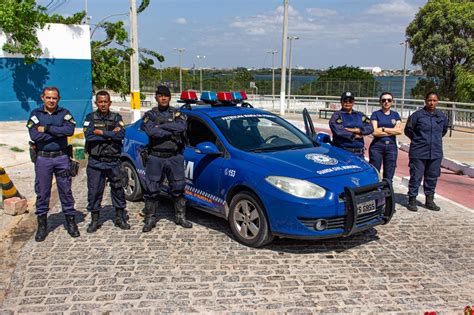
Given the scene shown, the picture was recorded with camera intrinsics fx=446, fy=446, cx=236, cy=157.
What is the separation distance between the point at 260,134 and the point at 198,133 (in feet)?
2.67

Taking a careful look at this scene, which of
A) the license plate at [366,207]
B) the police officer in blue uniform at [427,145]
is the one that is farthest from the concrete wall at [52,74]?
the license plate at [366,207]

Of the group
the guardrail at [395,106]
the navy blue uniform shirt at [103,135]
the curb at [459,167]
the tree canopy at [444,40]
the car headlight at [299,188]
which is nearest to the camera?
the car headlight at [299,188]

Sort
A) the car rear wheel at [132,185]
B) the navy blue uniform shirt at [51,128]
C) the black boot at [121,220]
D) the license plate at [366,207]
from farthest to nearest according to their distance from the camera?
the car rear wheel at [132,185], the black boot at [121,220], the navy blue uniform shirt at [51,128], the license plate at [366,207]

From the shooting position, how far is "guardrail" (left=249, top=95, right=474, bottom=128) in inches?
664

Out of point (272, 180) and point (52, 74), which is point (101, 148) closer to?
point (272, 180)

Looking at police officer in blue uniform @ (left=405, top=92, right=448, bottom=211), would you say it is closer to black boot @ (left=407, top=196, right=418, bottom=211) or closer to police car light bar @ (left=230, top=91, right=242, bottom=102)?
black boot @ (left=407, top=196, right=418, bottom=211)

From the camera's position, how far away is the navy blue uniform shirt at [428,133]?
21.4 ft

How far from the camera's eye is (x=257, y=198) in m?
4.80

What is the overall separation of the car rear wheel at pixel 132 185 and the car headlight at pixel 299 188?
2.88 meters

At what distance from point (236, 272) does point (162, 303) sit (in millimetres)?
885

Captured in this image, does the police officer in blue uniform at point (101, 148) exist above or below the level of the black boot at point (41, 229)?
above

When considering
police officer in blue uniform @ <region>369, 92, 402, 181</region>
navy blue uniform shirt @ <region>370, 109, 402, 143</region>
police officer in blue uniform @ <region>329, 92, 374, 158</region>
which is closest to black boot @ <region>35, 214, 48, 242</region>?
police officer in blue uniform @ <region>329, 92, 374, 158</region>

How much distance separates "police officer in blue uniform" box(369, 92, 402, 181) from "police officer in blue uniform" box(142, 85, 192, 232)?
294 centimetres

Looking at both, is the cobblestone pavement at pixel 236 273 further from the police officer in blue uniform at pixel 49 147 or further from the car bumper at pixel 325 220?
the police officer in blue uniform at pixel 49 147
